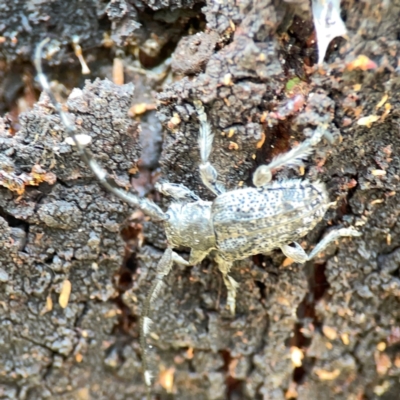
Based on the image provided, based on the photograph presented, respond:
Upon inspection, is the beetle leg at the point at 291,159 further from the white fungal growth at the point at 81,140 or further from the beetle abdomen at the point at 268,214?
the white fungal growth at the point at 81,140

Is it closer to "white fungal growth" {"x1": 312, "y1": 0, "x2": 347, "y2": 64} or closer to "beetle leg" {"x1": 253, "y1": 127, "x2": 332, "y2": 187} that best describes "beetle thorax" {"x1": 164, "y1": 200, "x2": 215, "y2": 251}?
"beetle leg" {"x1": 253, "y1": 127, "x2": 332, "y2": 187}

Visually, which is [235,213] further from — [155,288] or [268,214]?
[155,288]

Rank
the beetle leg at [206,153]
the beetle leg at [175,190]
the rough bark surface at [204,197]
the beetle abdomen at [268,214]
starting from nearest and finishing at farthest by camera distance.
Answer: the rough bark surface at [204,197] → the beetle leg at [206,153] → the beetle abdomen at [268,214] → the beetle leg at [175,190]

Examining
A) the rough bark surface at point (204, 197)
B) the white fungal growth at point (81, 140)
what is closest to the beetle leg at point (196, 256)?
the rough bark surface at point (204, 197)

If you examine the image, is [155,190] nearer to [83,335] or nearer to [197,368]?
[83,335]

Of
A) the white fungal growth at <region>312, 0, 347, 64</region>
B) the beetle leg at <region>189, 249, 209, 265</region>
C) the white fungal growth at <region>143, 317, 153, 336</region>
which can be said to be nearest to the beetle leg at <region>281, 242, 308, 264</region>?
the beetle leg at <region>189, 249, 209, 265</region>

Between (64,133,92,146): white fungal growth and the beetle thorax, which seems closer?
(64,133,92,146): white fungal growth

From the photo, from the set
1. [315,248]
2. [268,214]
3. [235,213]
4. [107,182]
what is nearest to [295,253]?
[315,248]
